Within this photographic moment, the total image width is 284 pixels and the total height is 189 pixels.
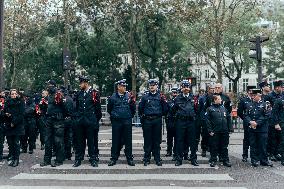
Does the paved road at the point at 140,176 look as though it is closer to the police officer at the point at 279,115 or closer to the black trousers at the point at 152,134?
the black trousers at the point at 152,134

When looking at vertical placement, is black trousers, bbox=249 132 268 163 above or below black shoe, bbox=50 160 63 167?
above

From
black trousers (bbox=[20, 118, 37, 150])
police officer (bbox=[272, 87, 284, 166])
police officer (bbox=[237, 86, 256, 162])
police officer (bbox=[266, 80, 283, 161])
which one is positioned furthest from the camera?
black trousers (bbox=[20, 118, 37, 150])

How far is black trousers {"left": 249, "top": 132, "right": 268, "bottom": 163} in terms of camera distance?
1251 centimetres

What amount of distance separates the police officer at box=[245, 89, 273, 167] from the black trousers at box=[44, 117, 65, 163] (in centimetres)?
459

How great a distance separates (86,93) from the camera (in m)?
12.6

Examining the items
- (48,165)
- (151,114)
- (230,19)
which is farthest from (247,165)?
(230,19)

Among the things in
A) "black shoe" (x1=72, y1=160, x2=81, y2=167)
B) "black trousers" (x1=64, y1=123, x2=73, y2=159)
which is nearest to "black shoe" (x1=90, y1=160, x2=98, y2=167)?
"black shoe" (x1=72, y1=160, x2=81, y2=167)

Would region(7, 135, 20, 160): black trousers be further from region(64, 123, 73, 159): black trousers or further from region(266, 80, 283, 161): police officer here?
region(266, 80, 283, 161): police officer

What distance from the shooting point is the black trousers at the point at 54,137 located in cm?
1248

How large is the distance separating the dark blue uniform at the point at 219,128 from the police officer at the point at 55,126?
3.53m

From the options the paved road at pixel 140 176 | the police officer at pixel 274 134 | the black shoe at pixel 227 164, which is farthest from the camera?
the police officer at pixel 274 134

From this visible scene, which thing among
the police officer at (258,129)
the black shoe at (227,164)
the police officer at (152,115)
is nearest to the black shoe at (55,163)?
the police officer at (152,115)

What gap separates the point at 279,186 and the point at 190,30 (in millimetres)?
35696

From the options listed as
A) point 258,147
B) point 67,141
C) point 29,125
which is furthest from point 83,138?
point 258,147
